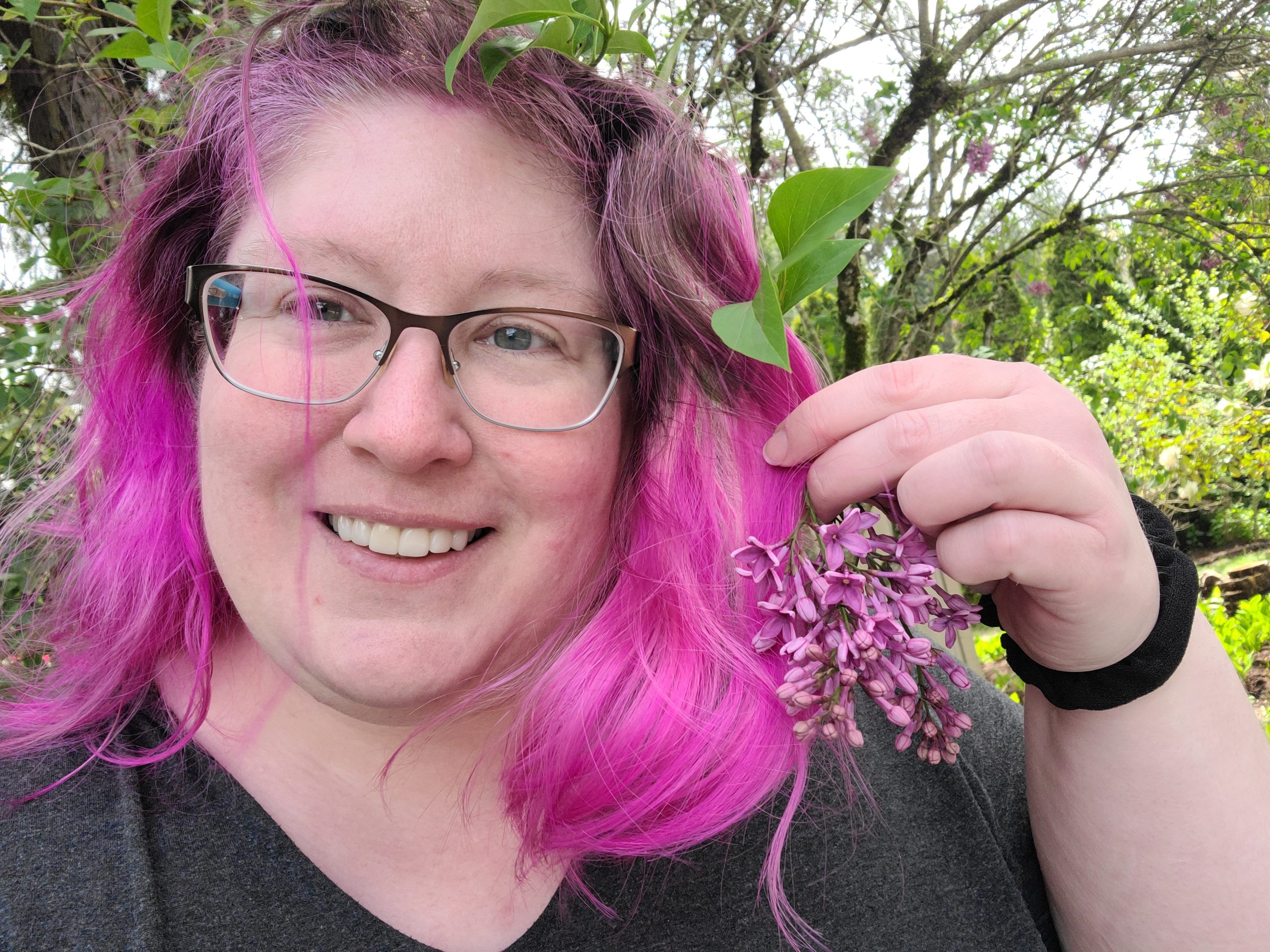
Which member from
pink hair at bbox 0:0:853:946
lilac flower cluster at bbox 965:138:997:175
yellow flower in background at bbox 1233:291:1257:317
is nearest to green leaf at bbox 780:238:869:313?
pink hair at bbox 0:0:853:946

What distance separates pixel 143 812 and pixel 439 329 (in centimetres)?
89

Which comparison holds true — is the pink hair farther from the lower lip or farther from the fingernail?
the lower lip

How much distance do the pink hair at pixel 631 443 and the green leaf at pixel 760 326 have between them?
12.3 inches

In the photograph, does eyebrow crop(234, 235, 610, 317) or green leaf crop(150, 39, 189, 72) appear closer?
eyebrow crop(234, 235, 610, 317)

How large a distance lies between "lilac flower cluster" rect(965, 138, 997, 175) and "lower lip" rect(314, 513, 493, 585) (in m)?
3.73

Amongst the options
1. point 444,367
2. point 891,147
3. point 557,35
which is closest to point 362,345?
point 444,367

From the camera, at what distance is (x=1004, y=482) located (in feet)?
3.15

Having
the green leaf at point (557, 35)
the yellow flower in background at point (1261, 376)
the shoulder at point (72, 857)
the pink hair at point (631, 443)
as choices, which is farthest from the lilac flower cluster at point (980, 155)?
the shoulder at point (72, 857)

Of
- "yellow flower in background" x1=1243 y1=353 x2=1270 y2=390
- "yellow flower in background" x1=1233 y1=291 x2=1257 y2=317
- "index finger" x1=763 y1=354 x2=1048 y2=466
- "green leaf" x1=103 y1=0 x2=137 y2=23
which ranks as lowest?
"index finger" x1=763 y1=354 x2=1048 y2=466

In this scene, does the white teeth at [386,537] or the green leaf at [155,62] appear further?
the green leaf at [155,62]

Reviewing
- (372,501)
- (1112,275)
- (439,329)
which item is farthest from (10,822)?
(1112,275)

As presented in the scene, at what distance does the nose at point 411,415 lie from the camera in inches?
40.9

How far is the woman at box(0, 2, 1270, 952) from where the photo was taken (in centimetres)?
108

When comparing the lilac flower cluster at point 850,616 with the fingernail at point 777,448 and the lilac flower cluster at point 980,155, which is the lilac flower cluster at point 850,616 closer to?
the fingernail at point 777,448
